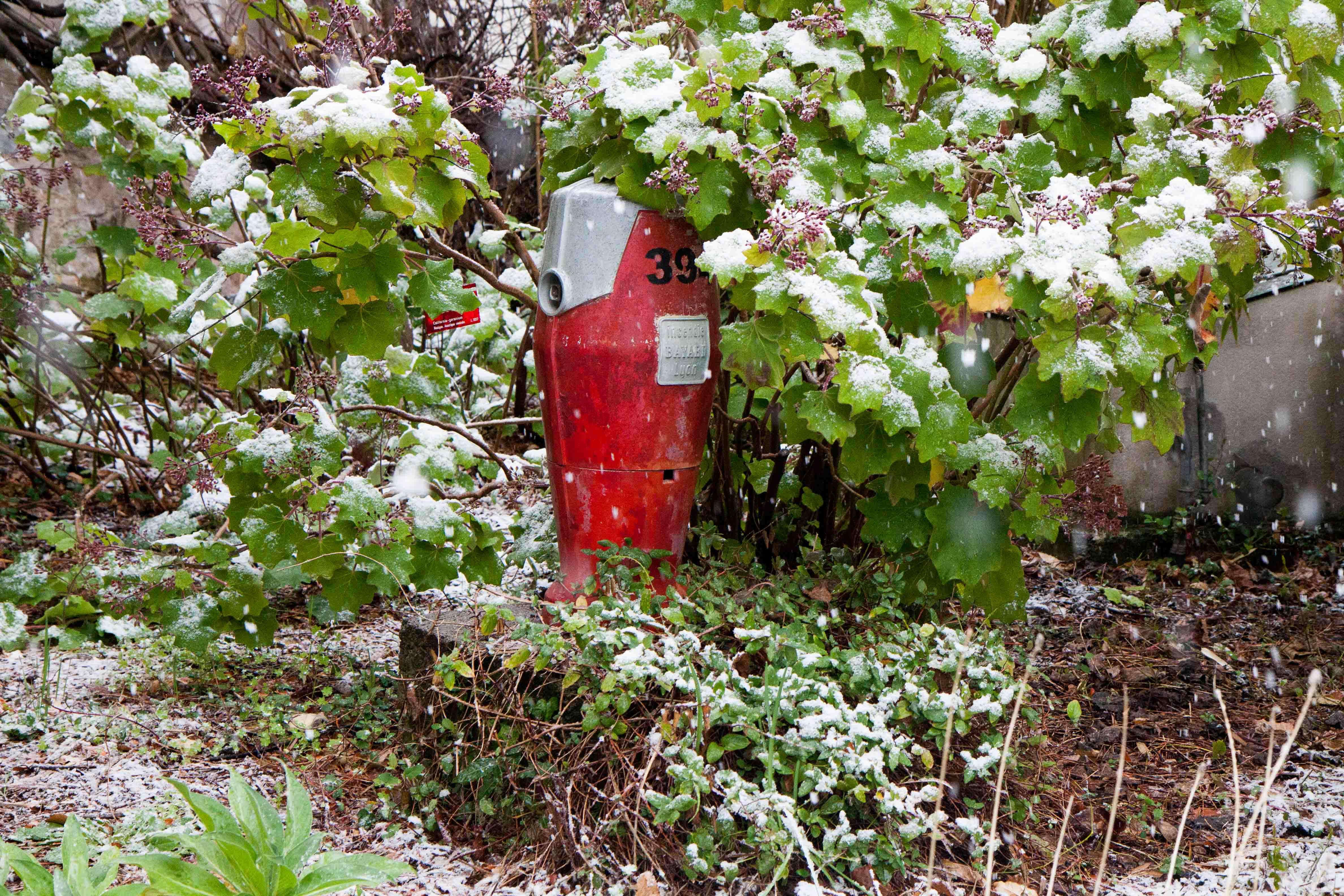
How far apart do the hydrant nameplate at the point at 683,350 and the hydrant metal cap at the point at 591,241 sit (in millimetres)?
154

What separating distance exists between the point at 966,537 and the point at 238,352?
1733mm

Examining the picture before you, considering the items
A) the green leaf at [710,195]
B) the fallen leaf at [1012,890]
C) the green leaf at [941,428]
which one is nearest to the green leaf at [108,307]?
the green leaf at [710,195]

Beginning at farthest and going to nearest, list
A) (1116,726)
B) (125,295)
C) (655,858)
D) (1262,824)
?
(125,295) → (1116,726) → (655,858) → (1262,824)

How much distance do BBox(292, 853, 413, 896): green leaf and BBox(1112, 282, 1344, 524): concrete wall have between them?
3707mm

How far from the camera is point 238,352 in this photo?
2506 millimetres

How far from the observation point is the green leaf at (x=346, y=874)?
1.32 meters

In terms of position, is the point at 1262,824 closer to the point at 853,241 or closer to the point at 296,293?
the point at 853,241

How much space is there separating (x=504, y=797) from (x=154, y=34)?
4698 millimetres

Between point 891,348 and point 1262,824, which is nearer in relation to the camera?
point 1262,824

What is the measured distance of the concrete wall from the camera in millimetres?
4133

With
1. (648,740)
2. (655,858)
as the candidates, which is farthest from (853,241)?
(655,858)

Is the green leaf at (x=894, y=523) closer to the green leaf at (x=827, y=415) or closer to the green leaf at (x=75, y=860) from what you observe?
the green leaf at (x=827, y=415)

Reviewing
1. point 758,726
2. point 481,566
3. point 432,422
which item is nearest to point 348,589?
point 481,566

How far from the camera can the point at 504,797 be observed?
2.07 meters
